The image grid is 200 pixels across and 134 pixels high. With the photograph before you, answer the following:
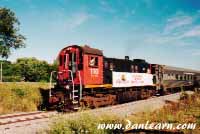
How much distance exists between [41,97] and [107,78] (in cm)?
483

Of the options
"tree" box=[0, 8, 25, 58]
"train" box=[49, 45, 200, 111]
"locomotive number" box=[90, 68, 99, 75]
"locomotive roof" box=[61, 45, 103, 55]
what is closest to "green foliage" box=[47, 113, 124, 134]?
"train" box=[49, 45, 200, 111]

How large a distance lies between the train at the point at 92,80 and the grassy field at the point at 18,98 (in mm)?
1560

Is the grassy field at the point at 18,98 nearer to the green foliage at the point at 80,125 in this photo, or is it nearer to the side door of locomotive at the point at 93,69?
the side door of locomotive at the point at 93,69

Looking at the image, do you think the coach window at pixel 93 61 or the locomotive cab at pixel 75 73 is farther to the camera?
the coach window at pixel 93 61

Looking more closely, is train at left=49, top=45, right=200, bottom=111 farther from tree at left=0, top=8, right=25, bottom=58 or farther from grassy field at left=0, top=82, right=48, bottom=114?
tree at left=0, top=8, right=25, bottom=58

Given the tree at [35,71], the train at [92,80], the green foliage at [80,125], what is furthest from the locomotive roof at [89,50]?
the tree at [35,71]

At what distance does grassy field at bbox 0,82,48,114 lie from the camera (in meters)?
20.6

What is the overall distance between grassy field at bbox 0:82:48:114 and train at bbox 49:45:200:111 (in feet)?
5.12

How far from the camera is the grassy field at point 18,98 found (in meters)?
20.6

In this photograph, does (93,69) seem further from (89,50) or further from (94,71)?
(89,50)

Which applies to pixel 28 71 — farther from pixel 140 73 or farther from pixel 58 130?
pixel 58 130

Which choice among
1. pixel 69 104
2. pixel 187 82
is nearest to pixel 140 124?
pixel 69 104

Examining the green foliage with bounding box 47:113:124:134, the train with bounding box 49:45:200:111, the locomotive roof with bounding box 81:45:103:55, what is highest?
the locomotive roof with bounding box 81:45:103:55

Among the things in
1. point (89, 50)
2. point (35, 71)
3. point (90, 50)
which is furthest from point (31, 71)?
point (89, 50)
